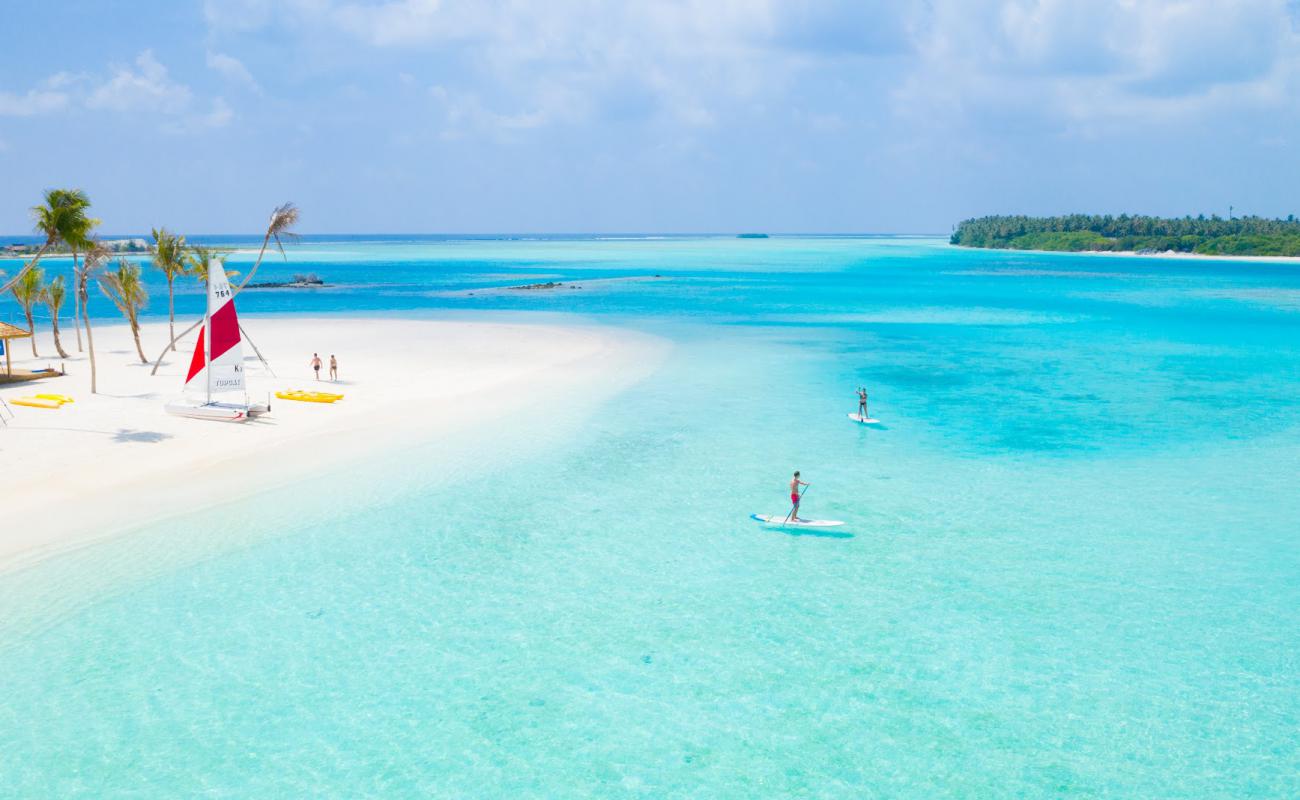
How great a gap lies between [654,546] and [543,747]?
27.3ft

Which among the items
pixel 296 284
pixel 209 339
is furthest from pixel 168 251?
pixel 296 284

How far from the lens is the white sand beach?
77.2ft

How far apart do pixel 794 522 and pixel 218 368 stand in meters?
22.9

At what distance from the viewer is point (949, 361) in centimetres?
5409

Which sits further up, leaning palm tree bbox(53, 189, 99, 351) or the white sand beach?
leaning palm tree bbox(53, 189, 99, 351)

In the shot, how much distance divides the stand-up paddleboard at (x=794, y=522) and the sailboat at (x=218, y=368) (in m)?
20.8

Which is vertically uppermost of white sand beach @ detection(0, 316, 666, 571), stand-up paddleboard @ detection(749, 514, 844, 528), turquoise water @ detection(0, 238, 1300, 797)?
white sand beach @ detection(0, 316, 666, 571)

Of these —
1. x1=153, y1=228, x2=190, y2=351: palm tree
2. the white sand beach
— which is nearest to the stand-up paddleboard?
the white sand beach

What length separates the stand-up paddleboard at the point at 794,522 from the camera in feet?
74.7

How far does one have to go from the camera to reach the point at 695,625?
1777 centimetres

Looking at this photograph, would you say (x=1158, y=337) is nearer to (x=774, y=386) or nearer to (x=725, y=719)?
(x=774, y=386)

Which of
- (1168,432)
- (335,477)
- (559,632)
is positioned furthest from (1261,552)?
(335,477)

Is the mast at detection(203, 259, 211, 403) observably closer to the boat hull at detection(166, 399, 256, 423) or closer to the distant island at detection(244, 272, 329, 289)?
the boat hull at detection(166, 399, 256, 423)

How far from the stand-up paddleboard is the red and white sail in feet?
70.1
